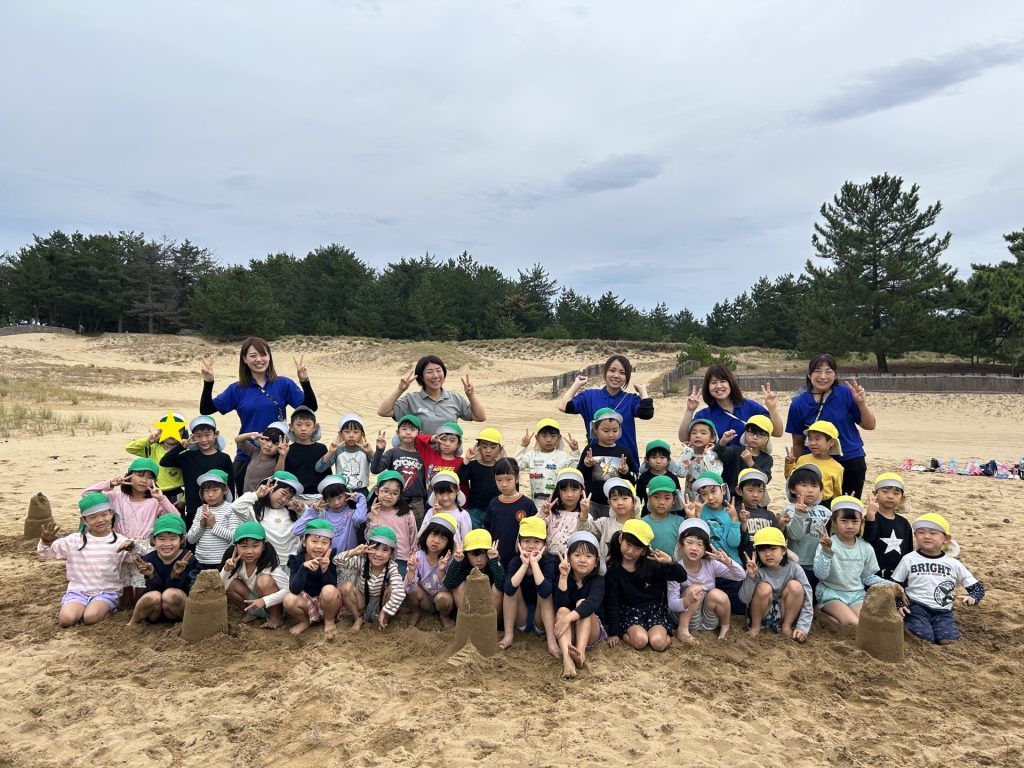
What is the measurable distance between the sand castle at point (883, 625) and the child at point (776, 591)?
1.37ft

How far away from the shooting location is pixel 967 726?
3787 mm

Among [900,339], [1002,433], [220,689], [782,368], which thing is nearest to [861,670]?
[220,689]

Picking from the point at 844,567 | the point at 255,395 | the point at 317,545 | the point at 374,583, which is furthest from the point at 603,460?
the point at 255,395

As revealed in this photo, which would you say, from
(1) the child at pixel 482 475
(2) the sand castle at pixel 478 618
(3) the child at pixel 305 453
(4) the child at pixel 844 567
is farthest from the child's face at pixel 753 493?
(3) the child at pixel 305 453

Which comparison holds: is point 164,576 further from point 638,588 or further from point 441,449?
point 638,588

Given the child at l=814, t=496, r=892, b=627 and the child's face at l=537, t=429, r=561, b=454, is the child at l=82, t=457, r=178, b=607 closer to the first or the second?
the child's face at l=537, t=429, r=561, b=454

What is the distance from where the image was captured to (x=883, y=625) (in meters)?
4.43

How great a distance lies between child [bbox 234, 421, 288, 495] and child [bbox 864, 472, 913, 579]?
4712 mm

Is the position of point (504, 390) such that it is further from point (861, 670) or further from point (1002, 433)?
point (861, 670)

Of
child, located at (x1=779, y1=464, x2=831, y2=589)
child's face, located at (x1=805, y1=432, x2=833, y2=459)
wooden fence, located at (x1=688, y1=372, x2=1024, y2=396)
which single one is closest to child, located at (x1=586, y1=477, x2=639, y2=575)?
child, located at (x1=779, y1=464, x2=831, y2=589)

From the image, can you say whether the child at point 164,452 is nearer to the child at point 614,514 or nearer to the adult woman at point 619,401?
the adult woman at point 619,401

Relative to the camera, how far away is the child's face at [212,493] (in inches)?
208

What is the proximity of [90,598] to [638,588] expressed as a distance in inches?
163

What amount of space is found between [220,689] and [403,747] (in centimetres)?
133
